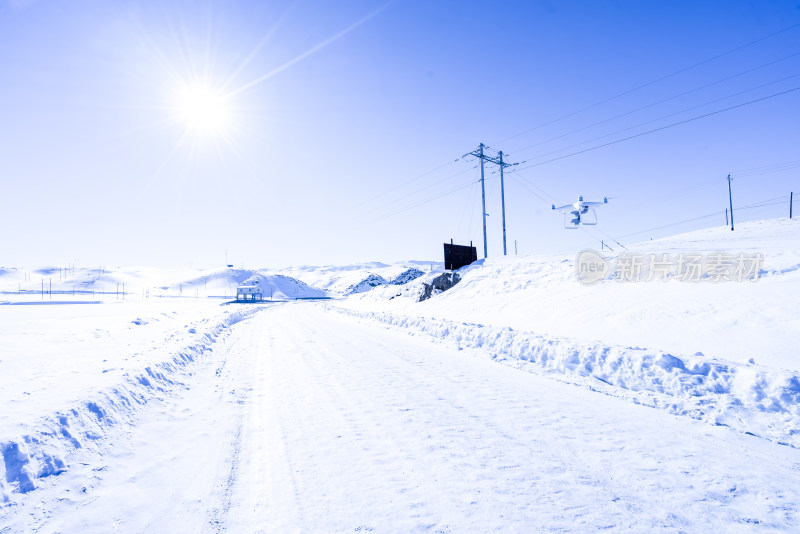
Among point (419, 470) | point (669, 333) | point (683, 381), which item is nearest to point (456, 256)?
point (669, 333)

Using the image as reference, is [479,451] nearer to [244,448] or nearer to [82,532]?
[244,448]

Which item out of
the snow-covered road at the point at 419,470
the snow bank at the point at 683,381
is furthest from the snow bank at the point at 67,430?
the snow bank at the point at 683,381

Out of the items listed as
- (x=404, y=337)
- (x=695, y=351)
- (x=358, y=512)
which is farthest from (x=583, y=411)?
(x=404, y=337)

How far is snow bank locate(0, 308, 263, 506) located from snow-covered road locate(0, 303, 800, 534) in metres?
0.19

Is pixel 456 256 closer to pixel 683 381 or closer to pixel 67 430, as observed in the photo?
pixel 683 381

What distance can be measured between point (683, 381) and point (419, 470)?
5.52 m

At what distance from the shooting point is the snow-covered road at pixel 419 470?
3.26 metres

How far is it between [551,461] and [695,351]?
7.15 metres

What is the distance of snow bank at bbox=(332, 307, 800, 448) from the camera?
5.49 meters

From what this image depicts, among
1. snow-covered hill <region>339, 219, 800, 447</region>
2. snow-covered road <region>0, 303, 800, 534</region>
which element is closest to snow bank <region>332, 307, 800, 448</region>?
snow-covered hill <region>339, 219, 800, 447</region>

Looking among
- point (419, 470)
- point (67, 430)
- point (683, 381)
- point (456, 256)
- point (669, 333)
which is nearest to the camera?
point (419, 470)

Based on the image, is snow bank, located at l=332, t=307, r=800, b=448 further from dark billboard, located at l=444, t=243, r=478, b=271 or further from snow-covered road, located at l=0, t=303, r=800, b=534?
dark billboard, located at l=444, t=243, r=478, b=271

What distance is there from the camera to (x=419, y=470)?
13.4ft

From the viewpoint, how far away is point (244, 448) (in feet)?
15.6
